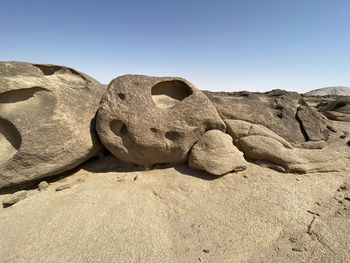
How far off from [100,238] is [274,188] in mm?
2288

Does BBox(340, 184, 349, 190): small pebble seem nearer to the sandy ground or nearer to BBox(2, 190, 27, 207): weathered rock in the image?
the sandy ground

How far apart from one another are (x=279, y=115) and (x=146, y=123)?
2.47 m

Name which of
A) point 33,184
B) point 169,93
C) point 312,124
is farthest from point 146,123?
point 312,124

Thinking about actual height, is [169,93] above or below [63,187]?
above

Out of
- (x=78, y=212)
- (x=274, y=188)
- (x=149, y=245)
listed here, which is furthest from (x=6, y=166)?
(x=274, y=188)

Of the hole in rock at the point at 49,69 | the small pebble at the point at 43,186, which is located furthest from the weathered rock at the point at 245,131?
the hole in rock at the point at 49,69

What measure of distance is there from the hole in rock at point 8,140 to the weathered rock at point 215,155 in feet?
8.00

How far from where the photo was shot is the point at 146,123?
12.9 feet

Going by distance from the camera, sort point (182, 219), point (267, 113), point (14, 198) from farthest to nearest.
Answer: point (267, 113) < point (14, 198) < point (182, 219)

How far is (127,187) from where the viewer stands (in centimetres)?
361

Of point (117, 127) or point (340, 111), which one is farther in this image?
point (340, 111)

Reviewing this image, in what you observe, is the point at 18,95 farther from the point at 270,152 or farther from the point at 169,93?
the point at 270,152

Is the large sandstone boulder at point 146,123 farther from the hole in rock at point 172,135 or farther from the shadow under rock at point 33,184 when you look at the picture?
the shadow under rock at point 33,184

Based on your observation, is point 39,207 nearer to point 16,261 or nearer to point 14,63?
point 16,261
